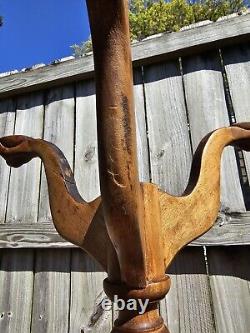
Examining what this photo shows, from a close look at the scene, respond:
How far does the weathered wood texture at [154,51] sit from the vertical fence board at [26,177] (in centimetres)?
7

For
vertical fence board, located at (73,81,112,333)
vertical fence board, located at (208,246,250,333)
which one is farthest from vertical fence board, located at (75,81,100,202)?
vertical fence board, located at (208,246,250,333)

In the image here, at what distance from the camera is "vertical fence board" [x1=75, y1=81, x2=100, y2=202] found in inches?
41.3

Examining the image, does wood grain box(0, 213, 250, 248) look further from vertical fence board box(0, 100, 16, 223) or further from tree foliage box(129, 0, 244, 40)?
tree foliage box(129, 0, 244, 40)

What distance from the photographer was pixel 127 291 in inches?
12.5

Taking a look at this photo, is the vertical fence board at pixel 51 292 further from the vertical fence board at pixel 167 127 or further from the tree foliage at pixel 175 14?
the tree foliage at pixel 175 14

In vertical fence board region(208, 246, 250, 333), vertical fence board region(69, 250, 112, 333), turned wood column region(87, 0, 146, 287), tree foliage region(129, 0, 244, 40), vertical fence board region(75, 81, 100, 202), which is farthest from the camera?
tree foliage region(129, 0, 244, 40)

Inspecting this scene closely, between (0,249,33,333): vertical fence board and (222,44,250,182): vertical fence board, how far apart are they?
82cm

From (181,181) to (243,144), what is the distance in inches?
18.3

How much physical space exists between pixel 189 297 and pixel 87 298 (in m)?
0.31

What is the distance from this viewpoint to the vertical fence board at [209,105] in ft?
2.99

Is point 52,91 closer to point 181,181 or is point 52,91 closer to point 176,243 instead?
point 181,181

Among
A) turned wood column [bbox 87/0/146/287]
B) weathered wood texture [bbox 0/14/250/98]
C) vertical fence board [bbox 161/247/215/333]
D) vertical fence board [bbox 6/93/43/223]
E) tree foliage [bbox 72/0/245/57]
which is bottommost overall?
vertical fence board [bbox 161/247/215/333]

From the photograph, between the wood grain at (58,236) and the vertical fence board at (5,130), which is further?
the vertical fence board at (5,130)

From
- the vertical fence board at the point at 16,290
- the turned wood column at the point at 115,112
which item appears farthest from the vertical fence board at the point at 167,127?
the turned wood column at the point at 115,112
